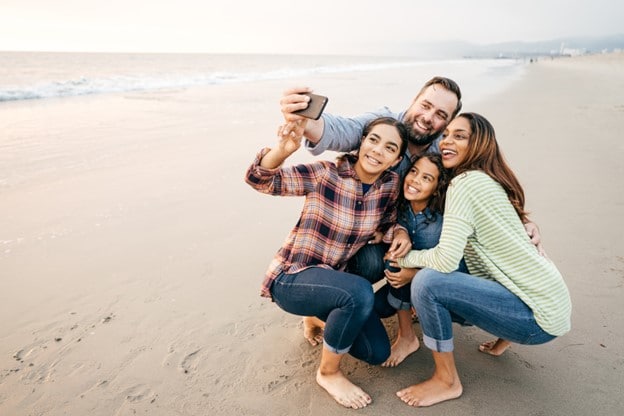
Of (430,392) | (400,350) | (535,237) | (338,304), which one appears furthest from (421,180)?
(430,392)

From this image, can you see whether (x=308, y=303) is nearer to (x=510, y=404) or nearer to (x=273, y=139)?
(x=510, y=404)

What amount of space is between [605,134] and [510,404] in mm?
7291

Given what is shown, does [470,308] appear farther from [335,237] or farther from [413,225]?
[335,237]

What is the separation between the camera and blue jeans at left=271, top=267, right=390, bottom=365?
2.01m

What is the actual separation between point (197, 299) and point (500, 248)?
79.5 inches

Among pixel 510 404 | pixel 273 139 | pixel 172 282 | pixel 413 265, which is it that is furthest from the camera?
pixel 273 139

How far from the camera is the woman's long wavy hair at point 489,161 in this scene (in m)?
2.05

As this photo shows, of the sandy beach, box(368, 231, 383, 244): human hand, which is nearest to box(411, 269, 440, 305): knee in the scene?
box(368, 231, 383, 244): human hand

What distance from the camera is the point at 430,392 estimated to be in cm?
203

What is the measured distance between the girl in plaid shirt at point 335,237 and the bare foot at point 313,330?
29cm

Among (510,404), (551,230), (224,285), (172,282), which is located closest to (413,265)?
(510,404)

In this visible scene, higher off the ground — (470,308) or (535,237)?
(535,237)

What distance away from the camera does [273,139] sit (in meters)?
7.06

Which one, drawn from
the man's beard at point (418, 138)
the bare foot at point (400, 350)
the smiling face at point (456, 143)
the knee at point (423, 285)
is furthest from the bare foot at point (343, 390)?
the man's beard at point (418, 138)
